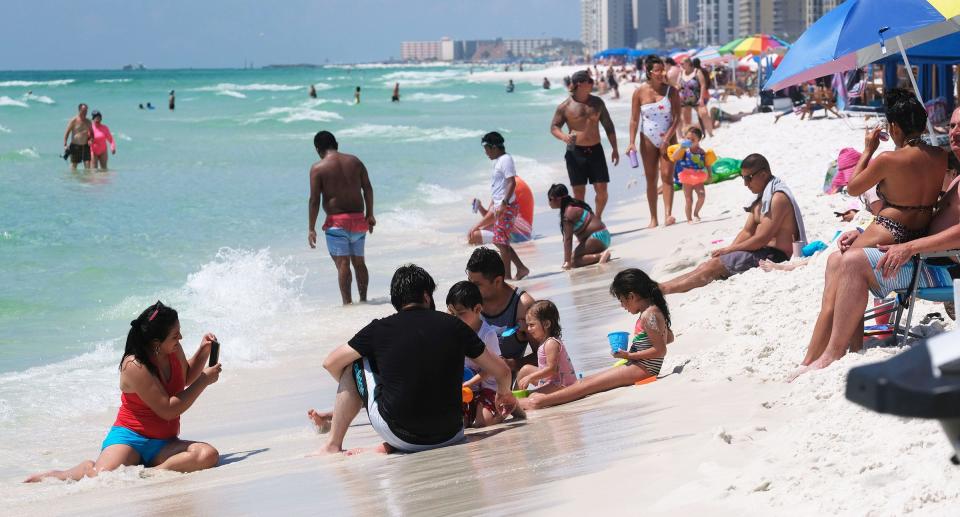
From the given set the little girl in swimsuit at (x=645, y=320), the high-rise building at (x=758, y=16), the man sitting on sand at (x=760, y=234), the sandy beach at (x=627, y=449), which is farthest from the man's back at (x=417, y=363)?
the high-rise building at (x=758, y=16)

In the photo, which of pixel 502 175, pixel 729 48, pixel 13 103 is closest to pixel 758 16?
pixel 13 103

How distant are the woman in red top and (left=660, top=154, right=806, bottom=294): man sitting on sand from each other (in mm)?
3472

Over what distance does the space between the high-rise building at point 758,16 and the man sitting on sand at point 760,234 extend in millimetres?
159213

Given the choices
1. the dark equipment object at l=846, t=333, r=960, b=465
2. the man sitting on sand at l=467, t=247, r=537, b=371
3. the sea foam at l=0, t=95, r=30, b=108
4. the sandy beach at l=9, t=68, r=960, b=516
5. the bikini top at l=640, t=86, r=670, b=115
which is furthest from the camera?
the sea foam at l=0, t=95, r=30, b=108

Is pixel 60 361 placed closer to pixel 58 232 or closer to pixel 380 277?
pixel 380 277

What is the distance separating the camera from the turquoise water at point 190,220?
31.3 ft

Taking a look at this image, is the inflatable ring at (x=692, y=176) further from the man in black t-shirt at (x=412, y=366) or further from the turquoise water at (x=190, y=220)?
→ the man in black t-shirt at (x=412, y=366)

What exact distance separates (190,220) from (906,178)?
37.9 feet

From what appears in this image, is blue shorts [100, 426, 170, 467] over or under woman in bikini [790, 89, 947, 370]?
under

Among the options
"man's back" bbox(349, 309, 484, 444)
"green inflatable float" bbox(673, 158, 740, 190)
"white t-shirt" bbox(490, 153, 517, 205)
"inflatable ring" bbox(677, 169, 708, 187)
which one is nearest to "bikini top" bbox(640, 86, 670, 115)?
"inflatable ring" bbox(677, 169, 708, 187)

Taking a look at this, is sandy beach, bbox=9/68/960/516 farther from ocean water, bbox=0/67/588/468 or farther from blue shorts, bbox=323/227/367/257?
blue shorts, bbox=323/227/367/257

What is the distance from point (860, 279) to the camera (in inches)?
186

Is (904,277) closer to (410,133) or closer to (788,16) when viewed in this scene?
(410,133)

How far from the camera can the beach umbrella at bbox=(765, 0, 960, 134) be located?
5824mm
